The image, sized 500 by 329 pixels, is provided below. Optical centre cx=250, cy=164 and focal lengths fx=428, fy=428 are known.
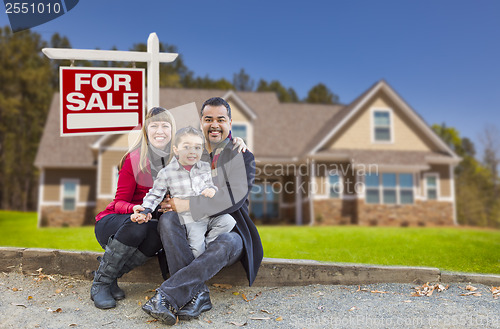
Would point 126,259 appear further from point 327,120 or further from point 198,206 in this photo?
point 327,120

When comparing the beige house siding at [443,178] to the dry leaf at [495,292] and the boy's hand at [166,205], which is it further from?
the boy's hand at [166,205]

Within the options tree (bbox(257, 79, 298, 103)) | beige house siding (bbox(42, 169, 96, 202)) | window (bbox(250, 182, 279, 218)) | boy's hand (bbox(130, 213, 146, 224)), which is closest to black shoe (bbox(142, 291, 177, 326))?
boy's hand (bbox(130, 213, 146, 224))

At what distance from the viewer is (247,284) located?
3971 millimetres

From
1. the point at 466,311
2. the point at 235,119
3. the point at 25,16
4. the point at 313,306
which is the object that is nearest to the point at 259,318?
the point at 313,306

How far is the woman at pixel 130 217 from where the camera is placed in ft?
10.8

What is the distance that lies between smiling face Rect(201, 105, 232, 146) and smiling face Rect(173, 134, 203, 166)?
306mm

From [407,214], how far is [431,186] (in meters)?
1.80

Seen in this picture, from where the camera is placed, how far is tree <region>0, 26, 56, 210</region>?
93.2 feet

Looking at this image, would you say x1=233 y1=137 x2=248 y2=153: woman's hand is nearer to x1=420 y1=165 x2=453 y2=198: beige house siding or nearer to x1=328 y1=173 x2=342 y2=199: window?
x1=328 y1=173 x2=342 y2=199: window

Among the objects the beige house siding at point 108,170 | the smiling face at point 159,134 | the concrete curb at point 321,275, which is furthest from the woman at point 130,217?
the beige house siding at point 108,170

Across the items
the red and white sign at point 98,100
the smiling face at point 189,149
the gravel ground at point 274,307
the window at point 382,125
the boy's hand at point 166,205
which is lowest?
the gravel ground at point 274,307

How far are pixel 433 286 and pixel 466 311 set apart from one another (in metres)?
0.56

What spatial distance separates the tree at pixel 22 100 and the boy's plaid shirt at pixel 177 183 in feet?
92.4

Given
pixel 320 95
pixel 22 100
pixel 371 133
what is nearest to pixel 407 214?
pixel 371 133
